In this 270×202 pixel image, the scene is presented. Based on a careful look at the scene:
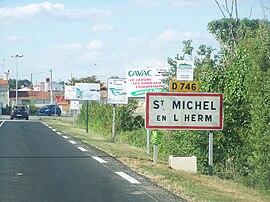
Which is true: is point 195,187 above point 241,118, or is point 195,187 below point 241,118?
below

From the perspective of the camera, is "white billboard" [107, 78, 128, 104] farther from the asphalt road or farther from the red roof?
the red roof

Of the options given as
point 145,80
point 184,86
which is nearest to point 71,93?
point 145,80

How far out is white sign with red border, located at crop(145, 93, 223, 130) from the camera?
46.8 ft

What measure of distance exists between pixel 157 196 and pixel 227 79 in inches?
320

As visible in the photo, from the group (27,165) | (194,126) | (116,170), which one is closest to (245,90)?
(194,126)

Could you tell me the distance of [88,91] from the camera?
3988 cm

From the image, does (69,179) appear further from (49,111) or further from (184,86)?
(49,111)

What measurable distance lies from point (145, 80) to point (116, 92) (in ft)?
20.2

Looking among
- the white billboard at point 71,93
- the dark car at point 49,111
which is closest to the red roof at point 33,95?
the dark car at point 49,111

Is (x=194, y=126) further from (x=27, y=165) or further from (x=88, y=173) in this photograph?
(x=27, y=165)

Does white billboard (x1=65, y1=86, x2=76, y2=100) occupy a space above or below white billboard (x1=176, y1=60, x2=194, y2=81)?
below

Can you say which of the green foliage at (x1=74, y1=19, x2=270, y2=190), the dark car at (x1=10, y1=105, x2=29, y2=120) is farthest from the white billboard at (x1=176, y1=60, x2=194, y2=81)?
the dark car at (x1=10, y1=105, x2=29, y2=120)

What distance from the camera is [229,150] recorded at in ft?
56.4

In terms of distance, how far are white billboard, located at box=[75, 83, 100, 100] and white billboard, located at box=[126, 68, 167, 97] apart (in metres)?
15.5
